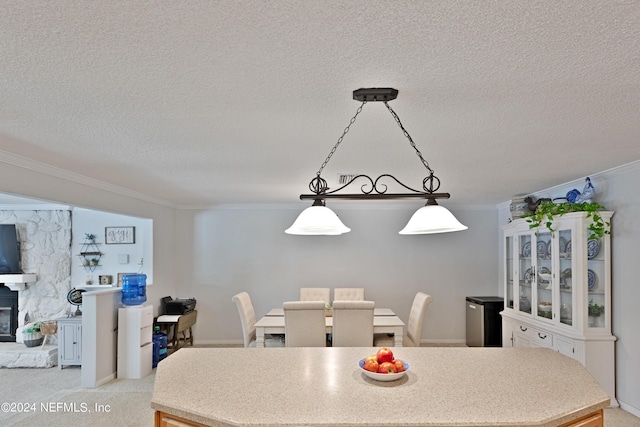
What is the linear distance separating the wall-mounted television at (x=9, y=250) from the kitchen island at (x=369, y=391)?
4.70 m

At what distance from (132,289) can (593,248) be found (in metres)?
4.99

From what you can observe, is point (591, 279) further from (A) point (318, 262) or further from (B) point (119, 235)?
(B) point (119, 235)

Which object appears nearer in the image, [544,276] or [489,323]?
[544,276]

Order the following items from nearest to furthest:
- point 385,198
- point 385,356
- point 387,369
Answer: point 385,198
point 387,369
point 385,356

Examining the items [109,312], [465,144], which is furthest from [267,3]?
[109,312]

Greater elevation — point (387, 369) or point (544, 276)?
point (544, 276)

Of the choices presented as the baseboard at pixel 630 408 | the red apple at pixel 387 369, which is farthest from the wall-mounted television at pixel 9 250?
the baseboard at pixel 630 408

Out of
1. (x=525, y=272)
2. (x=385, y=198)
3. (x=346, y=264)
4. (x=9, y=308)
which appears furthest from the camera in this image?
(x=346, y=264)

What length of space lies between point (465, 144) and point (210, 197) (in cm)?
405

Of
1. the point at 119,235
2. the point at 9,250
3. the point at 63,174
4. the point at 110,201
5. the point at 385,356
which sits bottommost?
the point at 385,356

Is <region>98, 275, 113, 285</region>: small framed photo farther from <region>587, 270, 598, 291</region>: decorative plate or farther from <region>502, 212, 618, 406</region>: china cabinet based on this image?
<region>587, 270, 598, 291</region>: decorative plate

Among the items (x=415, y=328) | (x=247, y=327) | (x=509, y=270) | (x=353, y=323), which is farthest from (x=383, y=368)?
(x=509, y=270)

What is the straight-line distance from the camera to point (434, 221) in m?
2.23

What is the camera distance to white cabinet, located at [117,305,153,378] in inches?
197
